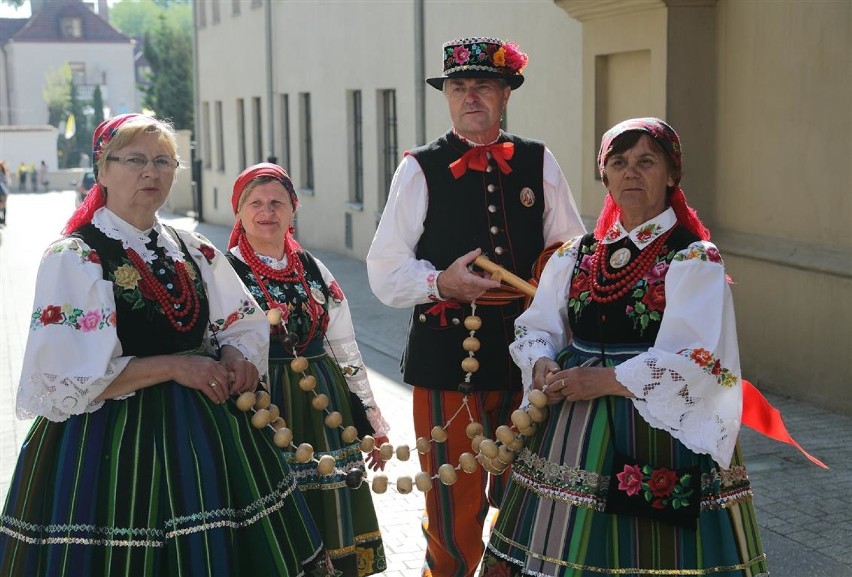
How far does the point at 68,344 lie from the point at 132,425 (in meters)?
0.29

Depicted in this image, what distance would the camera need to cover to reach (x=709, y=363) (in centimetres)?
319

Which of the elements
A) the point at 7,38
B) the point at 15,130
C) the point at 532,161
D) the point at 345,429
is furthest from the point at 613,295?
the point at 7,38

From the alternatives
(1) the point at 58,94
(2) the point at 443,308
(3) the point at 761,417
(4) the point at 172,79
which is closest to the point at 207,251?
(2) the point at 443,308

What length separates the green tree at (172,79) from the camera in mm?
43281

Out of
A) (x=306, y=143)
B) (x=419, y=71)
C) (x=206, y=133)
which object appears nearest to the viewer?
(x=419, y=71)

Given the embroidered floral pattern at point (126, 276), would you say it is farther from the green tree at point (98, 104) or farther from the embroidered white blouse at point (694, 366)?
the green tree at point (98, 104)

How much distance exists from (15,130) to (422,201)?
53.6m

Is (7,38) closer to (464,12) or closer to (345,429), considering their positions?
(464,12)

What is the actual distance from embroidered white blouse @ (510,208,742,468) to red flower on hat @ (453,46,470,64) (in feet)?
4.09

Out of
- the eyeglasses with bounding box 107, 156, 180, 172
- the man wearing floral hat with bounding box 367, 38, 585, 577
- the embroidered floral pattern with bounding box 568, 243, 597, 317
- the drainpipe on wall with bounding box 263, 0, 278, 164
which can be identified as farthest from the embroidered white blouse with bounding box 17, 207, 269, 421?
the drainpipe on wall with bounding box 263, 0, 278, 164

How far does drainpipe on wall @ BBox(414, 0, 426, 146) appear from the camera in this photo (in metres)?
14.6

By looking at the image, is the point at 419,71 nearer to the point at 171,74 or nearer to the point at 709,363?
the point at 709,363

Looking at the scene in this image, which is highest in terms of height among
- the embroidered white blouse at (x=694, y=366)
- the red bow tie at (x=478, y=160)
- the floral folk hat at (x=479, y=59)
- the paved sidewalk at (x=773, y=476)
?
the floral folk hat at (x=479, y=59)

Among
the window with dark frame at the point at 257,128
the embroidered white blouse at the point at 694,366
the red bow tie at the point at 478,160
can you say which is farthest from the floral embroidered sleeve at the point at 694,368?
the window with dark frame at the point at 257,128
